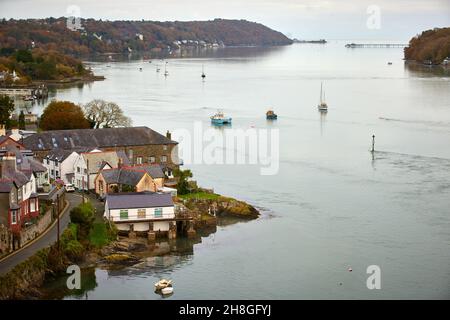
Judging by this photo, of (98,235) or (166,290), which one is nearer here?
(166,290)

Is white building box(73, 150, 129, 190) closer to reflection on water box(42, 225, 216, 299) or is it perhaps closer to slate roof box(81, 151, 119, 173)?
slate roof box(81, 151, 119, 173)

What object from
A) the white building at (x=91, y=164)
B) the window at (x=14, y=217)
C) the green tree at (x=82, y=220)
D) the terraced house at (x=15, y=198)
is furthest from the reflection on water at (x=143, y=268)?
the white building at (x=91, y=164)

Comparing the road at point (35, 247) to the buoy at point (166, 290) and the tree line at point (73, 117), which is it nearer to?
the buoy at point (166, 290)

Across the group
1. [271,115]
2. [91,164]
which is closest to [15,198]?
[91,164]

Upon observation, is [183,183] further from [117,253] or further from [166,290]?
[166,290]
